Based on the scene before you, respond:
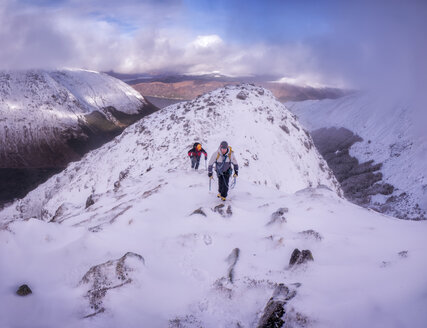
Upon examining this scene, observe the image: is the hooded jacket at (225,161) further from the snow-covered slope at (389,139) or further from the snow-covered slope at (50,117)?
the snow-covered slope at (50,117)

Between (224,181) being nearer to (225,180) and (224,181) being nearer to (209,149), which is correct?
(225,180)

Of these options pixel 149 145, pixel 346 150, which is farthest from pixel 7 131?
pixel 346 150

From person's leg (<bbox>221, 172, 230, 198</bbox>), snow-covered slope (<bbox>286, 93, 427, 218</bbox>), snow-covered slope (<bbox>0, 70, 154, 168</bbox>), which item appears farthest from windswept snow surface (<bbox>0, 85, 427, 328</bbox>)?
snow-covered slope (<bbox>0, 70, 154, 168</bbox>)

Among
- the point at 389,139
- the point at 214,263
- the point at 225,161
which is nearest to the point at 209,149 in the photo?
the point at 225,161

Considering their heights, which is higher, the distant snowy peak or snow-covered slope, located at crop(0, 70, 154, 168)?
snow-covered slope, located at crop(0, 70, 154, 168)

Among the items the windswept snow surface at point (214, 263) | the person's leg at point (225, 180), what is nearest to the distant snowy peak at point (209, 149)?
the person's leg at point (225, 180)

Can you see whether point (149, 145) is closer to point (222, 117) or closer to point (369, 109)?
point (222, 117)

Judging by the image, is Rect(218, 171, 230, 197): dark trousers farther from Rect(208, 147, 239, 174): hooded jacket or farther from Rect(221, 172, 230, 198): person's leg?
Rect(208, 147, 239, 174): hooded jacket
